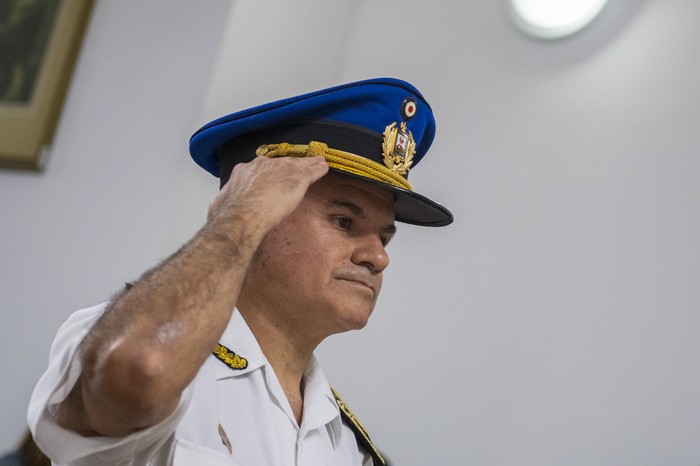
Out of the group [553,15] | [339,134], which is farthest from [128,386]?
[553,15]

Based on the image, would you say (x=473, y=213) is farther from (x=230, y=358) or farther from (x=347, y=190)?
(x=230, y=358)

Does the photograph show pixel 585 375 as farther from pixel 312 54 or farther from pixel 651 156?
pixel 312 54

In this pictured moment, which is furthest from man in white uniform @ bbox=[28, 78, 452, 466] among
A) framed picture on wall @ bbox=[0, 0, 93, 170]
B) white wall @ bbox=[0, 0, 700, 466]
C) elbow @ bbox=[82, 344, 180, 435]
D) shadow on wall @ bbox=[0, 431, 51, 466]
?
framed picture on wall @ bbox=[0, 0, 93, 170]

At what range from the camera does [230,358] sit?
2.69ft

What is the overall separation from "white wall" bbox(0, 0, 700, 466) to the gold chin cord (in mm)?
528

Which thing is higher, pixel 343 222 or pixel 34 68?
pixel 34 68

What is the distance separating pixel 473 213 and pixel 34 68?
1.16m

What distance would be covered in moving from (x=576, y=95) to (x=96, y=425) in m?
1.15

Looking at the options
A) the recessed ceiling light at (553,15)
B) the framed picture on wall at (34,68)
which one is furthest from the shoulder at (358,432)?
the framed picture on wall at (34,68)

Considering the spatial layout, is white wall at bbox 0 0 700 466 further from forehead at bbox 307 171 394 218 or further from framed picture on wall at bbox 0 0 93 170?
forehead at bbox 307 171 394 218

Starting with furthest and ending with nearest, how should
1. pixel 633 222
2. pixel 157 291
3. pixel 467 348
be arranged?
pixel 467 348 → pixel 633 222 → pixel 157 291

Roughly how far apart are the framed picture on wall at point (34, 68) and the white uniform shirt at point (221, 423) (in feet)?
3.36

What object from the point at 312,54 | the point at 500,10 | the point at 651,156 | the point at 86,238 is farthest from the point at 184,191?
the point at 651,156

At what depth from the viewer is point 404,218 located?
1104 mm
